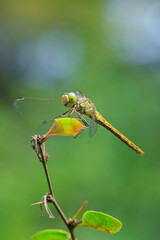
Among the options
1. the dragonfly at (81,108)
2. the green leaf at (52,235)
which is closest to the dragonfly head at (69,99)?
the dragonfly at (81,108)

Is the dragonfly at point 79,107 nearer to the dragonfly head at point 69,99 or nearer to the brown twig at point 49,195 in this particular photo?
the dragonfly head at point 69,99

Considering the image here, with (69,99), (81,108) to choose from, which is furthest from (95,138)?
(69,99)

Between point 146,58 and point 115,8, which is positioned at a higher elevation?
point 115,8

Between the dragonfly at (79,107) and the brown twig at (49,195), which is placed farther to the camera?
the dragonfly at (79,107)

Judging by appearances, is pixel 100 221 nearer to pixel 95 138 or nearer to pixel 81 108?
pixel 81 108

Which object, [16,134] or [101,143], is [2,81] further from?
[101,143]

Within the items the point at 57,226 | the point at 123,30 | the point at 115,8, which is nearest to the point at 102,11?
the point at 115,8

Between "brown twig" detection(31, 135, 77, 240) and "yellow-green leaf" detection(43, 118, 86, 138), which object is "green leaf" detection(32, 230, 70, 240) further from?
"yellow-green leaf" detection(43, 118, 86, 138)
